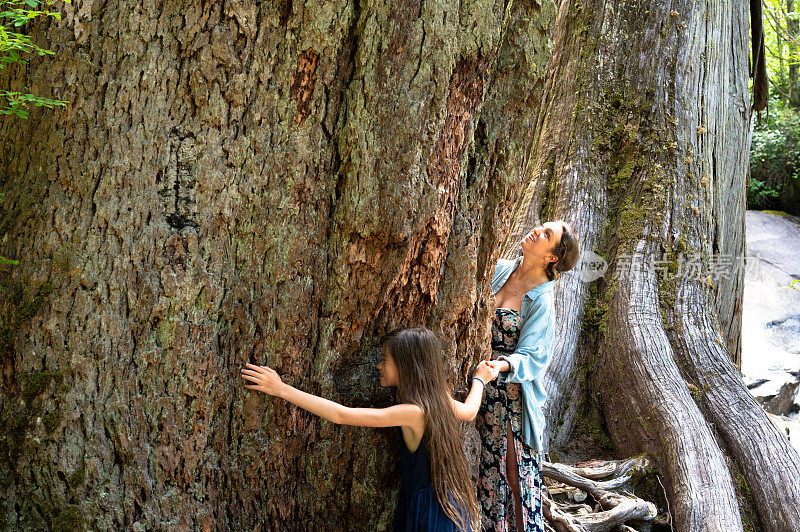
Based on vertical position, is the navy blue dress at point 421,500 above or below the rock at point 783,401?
above

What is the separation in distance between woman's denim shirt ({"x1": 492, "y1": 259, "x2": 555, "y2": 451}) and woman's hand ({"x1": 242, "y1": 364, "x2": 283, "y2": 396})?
47.2 inches

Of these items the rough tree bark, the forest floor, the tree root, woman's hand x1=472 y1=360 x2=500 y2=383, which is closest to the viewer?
woman's hand x1=472 y1=360 x2=500 y2=383

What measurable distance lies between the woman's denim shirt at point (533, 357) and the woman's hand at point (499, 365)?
19 millimetres

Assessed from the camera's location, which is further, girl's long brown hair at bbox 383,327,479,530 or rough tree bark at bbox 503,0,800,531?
rough tree bark at bbox 503,0,800,531

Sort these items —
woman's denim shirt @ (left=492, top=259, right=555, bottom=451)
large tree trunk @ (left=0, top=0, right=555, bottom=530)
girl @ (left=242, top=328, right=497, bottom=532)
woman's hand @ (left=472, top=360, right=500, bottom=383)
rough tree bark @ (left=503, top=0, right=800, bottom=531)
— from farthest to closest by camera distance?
rough tree bark @ (left=503, top=0, right=800, bottom=531) → woman's denim shirt @ (left=492, top=259, right=555, bottom=451) → woman's hand @ (left=472, top=360, right=500, bottom=383) → girl @ (left=242, top=328, right=497, bottom=532) → large tree trunk @ (left=0, top=0, right=555, bottom=530)

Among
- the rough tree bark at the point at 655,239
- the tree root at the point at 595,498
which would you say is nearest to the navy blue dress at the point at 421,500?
the tree root at the point at 595,498

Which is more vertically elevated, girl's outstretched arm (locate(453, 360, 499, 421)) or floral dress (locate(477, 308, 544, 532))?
girl's outstretched arm (locate(453, 360, 499, 421))

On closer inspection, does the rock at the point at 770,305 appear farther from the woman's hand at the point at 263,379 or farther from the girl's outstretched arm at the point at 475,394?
the woman's hand at the point at 263,379

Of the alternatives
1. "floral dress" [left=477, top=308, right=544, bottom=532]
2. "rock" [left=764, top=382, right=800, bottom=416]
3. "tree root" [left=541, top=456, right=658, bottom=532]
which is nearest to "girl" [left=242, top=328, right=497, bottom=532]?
"floral dress" [left=477, top=308, right=544, bottom=532]

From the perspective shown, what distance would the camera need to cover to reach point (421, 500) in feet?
8.28

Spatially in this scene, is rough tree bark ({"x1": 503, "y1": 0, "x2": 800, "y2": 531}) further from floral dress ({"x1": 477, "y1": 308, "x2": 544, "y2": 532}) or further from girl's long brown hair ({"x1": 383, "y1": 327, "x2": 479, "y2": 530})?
girl's long brown hair ({"x1": 383, "y1": 327, "x2": 479, "y2": 530})

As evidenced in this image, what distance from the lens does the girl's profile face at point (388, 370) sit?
2.46 m

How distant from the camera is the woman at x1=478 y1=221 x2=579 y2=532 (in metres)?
3.12

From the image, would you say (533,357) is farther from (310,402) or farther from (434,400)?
(310,402)
